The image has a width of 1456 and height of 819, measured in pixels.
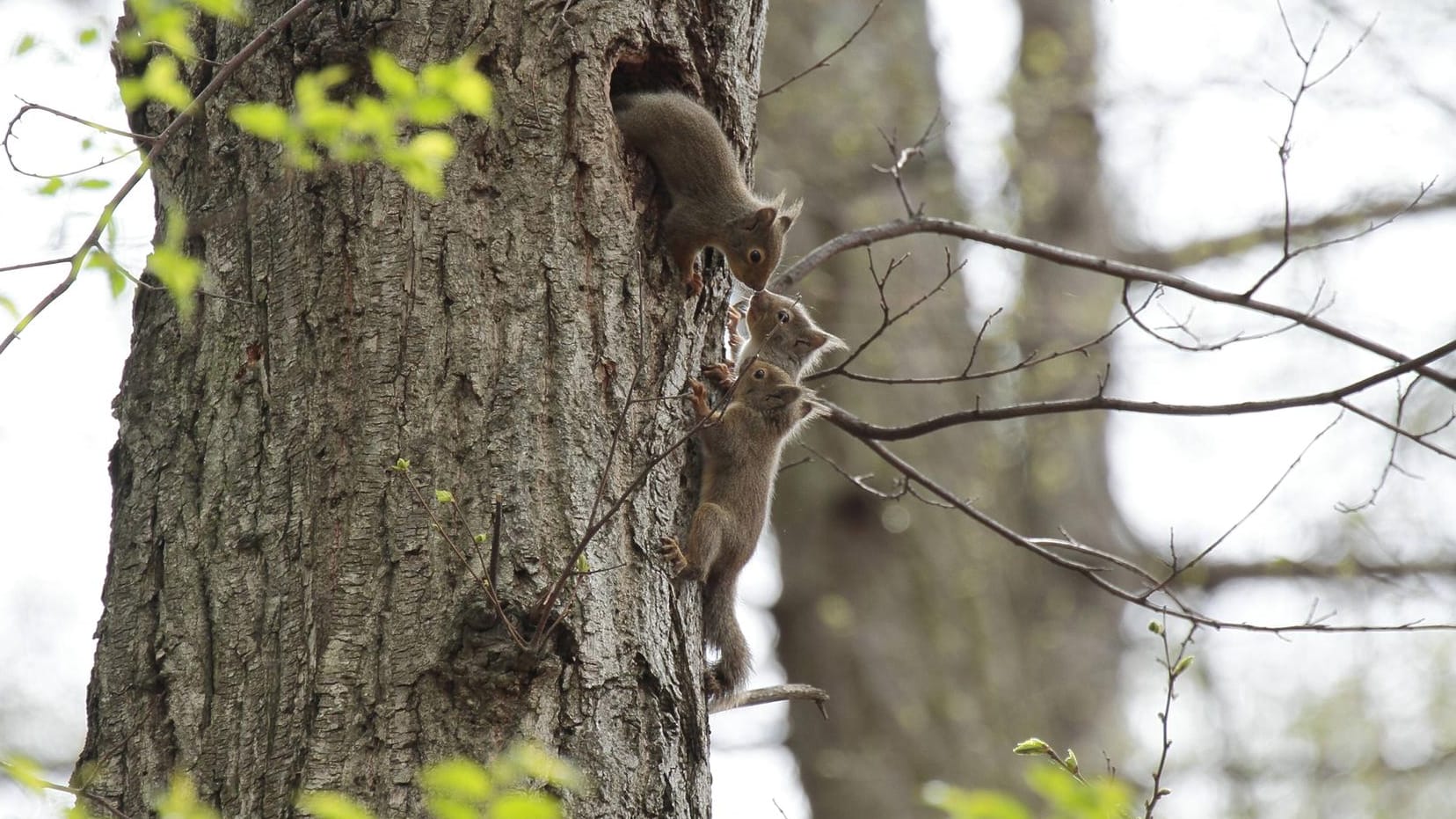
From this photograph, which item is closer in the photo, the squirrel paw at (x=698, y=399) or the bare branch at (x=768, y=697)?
the squirrel paw at (x=698, y=399)

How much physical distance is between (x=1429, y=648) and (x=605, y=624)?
9.19 m

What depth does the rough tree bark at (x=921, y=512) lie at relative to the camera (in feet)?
25.0

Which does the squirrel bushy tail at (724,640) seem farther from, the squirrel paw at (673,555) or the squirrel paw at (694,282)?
the squirrel paw at (694,282)

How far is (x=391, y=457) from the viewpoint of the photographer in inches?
92.4

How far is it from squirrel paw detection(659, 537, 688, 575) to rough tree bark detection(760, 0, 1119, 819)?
188 inches

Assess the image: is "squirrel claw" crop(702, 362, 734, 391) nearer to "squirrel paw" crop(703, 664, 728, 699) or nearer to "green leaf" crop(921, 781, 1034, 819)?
"squirrel paw" crop(703, 664, 728, 699)

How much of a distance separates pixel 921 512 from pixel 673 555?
543cm

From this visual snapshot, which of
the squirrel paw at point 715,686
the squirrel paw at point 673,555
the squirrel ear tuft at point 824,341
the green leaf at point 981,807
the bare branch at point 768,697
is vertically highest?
the squirrel ear tuft at point 824,341

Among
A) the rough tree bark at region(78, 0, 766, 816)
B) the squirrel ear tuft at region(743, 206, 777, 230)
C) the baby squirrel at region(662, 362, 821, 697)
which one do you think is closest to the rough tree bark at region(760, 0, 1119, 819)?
the squirrel ear tuft at region(743, 206, 777, 230)

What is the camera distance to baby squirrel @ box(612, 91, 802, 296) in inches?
118

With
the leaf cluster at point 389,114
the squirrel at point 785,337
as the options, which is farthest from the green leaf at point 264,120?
the squirrel at point 785,337

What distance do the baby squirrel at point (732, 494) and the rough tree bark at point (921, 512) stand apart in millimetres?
3541

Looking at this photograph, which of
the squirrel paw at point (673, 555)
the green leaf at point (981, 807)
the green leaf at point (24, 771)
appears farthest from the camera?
the squirrel paw at point (673, 555)

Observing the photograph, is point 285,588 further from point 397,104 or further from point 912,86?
point 912,86
